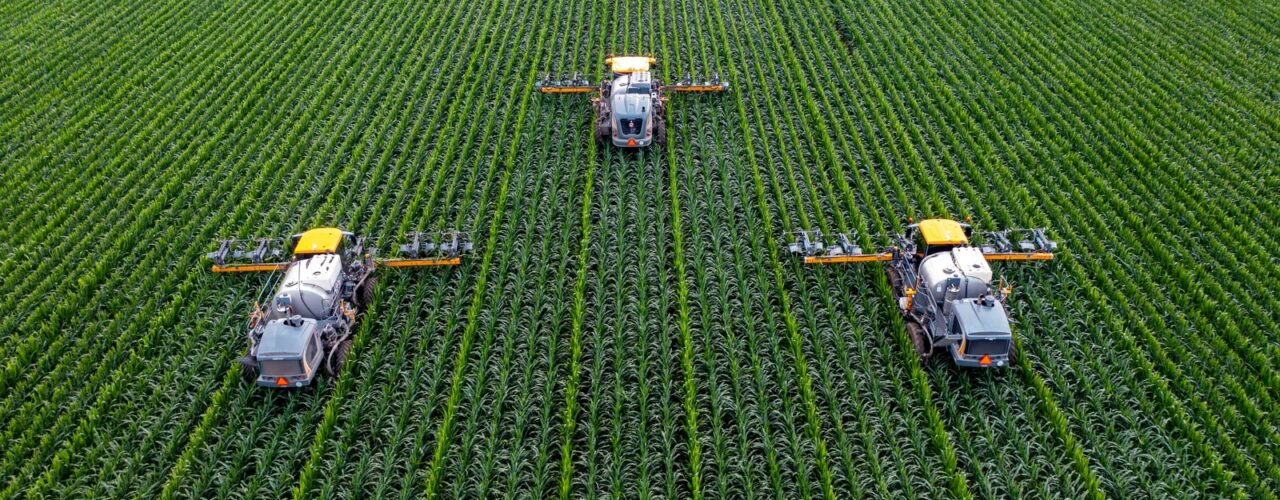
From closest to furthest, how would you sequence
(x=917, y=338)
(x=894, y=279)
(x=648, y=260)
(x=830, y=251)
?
(x=917, y=338)
(x=894, y=279)
(x=830, y=251)
(x=648, y=260)

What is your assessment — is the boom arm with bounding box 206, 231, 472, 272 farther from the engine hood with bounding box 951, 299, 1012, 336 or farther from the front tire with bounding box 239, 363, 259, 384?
the engine hood with bounding box 951, 299, 1012, 336

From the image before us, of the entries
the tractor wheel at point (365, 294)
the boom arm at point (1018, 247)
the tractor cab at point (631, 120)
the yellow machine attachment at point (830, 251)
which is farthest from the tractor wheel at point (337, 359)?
the boom arm at point (1018, 247)

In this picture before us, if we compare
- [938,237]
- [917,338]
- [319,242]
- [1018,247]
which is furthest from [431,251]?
[1018,247]

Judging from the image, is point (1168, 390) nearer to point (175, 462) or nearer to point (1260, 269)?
point (1260, 269)

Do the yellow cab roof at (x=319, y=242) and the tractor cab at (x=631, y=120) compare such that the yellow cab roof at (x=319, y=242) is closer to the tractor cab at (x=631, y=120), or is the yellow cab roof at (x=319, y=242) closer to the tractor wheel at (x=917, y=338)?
the tractor cab at (x=631, y=120)

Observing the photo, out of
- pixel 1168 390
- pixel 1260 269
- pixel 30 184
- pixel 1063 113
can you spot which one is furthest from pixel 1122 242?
pixel 30 184

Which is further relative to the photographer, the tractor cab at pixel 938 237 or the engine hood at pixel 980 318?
the tractor cab at pixel 938 237

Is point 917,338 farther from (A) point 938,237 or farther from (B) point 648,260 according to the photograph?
(B) point 648,260
